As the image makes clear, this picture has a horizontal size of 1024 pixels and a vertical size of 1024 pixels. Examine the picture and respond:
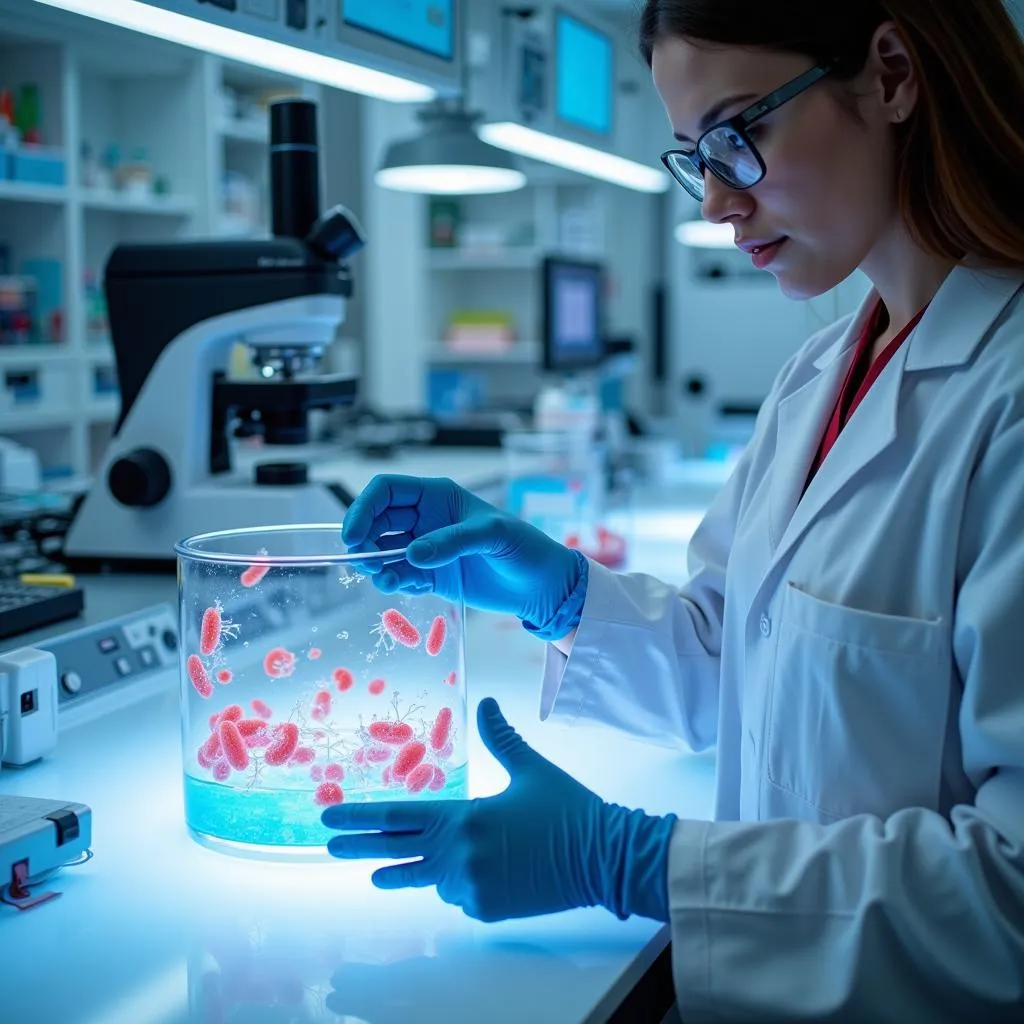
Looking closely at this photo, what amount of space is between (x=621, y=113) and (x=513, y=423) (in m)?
1.00

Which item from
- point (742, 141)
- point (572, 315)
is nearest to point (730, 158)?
point (742, 141)

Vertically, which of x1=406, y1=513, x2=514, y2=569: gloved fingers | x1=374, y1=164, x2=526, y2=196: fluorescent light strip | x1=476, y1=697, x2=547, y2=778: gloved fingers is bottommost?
x1=476, y1=697, x2=547, y2=778: gloved fingers

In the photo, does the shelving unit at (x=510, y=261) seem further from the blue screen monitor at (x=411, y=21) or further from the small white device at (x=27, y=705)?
the small white device at (x=27, y=705)

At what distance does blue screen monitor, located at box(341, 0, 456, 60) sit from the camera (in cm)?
165

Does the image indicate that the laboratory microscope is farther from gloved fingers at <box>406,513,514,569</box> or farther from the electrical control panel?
gloved fingers at <box>406,513,514,569</box>

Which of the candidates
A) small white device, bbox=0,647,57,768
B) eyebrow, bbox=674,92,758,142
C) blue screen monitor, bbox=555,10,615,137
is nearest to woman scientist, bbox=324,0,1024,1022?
eyebrow, bbox=674,92,758,142

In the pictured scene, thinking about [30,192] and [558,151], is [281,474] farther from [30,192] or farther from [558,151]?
[30,192]

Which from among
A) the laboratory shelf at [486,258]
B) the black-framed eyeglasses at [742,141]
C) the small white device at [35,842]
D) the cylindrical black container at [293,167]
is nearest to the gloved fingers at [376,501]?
the small white device at [35,842]

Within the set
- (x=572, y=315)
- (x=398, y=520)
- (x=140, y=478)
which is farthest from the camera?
(x=572, y=315)

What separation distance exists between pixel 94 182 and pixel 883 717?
165 inches

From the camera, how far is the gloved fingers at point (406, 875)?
92 centimetres

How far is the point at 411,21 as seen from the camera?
1792 mm

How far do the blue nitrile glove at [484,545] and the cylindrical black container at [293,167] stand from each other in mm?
721

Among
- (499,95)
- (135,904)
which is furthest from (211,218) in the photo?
(135,904)
